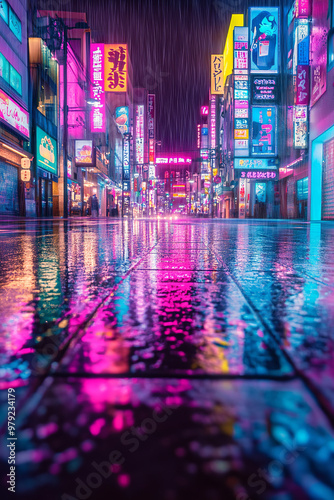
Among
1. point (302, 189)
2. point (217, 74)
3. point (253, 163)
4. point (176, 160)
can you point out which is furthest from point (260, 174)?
point (176, 160)

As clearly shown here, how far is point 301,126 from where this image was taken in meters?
18.2

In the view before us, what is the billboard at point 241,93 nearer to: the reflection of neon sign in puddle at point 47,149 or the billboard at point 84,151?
the billboard at point 84,151

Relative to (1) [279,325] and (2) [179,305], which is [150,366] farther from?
(2) [179,305]

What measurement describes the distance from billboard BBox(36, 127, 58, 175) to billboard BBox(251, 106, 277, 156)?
1391 cm

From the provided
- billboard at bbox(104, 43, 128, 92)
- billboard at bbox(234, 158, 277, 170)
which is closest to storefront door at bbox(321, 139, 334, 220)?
billboard at bbox(234, 158, 277, 170)

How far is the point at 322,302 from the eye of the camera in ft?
4.10

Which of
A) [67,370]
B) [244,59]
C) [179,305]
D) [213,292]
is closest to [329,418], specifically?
[67,370]

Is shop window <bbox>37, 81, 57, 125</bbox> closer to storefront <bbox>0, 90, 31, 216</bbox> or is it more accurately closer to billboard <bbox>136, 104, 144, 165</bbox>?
storefront <bbox>0, 90, 31, 216</bbox>

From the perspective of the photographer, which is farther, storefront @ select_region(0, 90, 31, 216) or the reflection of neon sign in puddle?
the reflection of neon sign in puddle

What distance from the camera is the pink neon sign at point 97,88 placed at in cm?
2944

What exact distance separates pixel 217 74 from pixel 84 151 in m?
24.3

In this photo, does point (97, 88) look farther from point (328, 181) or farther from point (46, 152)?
point (328, 181)

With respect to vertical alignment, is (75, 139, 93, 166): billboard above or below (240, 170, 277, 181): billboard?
above

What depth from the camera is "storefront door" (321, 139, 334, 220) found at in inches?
633
